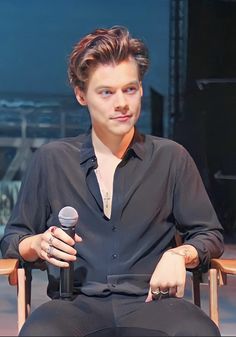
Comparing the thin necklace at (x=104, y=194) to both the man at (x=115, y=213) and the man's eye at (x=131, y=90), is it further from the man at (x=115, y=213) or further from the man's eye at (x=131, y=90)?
the man's eye at (x=131, y=90)

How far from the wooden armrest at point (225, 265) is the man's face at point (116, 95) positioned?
452mm

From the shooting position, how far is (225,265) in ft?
6.42

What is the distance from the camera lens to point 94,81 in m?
1.83

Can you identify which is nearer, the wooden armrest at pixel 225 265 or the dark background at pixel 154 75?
the wooden armrest at pixel 225 265

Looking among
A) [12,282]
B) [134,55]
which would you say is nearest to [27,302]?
[12,282]

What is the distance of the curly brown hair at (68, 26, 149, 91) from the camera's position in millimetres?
1808

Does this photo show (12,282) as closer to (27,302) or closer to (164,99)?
(27,302)

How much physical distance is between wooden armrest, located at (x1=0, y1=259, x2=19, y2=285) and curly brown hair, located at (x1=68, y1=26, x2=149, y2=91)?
19.6 inches

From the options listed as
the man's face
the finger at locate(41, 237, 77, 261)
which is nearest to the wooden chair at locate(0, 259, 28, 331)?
the finger at locate(41, 237, 77, 261)

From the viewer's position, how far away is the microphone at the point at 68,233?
5.41 ft

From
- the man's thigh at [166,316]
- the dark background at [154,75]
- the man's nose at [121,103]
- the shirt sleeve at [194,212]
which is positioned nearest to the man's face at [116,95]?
the man's nose at [121,103]

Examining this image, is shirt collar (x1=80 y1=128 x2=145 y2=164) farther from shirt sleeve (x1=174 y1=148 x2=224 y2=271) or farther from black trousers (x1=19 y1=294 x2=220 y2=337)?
black trousers (x1=19 y1=294 x2=220 y2=337)

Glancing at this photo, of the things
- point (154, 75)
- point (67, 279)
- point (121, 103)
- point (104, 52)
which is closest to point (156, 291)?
point (67, 279)

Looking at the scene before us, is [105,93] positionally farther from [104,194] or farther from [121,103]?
[104,194]
